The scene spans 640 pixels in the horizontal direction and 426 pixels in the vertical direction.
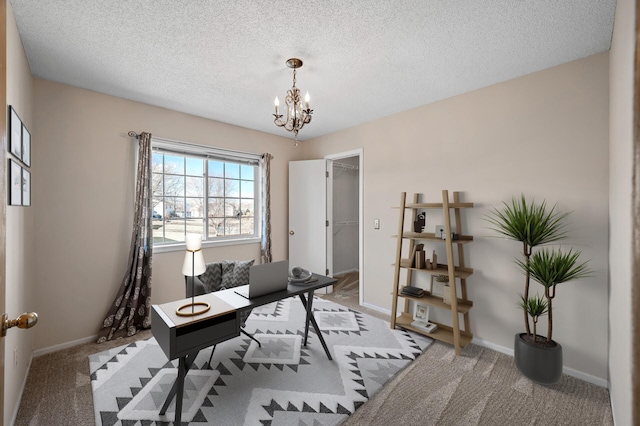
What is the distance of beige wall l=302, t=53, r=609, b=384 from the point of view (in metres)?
2.16

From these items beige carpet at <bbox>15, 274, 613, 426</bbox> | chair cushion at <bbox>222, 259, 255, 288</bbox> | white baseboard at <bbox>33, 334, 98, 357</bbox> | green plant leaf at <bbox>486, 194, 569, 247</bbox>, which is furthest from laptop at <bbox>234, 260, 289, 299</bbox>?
white baseboard at <bbox>33, 334, 98, 357</bbox>

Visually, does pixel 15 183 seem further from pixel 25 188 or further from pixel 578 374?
pixel 578 374

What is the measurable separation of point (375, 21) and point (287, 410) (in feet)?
8.64

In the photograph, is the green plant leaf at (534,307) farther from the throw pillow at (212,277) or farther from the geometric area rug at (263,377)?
the throw pillow at (212,277)

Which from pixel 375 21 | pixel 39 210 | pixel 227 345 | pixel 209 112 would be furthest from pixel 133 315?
pixel 375 21

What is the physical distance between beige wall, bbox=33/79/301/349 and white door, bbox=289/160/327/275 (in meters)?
1.84

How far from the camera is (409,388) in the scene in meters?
2.11

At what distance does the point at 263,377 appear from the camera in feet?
7.28

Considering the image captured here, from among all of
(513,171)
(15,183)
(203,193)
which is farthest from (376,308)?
(15,183)

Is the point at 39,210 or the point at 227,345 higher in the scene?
the point at 39,210

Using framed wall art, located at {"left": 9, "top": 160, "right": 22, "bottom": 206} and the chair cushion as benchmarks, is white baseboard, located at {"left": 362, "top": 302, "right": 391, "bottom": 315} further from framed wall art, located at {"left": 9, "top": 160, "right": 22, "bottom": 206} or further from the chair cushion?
framed wall art, located at {"left": 9, "top": 160, "right": 22, "bottom": 206}

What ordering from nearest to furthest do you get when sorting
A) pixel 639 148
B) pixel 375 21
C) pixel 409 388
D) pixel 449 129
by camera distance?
pixel 639 148, pixel 375 21, pixel 409 388, pixel 449 129

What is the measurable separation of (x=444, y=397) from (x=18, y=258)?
3.20 m

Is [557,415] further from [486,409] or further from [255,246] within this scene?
[255,246]
